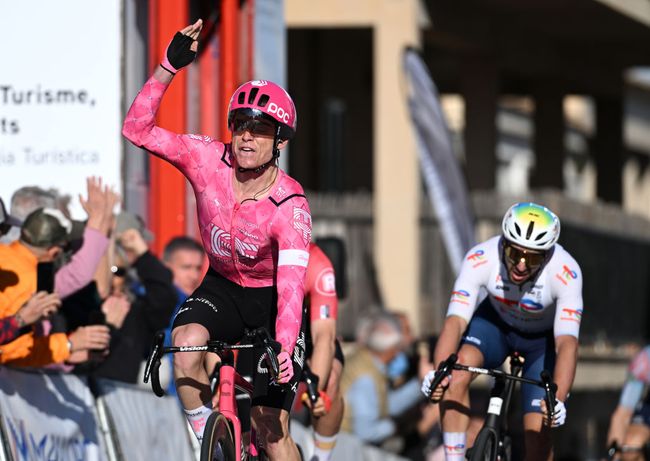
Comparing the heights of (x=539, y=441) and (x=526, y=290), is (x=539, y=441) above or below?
below

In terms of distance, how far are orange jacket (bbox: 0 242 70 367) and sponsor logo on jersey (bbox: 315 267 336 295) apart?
1.88m

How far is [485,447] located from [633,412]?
4.59 m

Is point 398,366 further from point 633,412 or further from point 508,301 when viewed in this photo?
point 508,301

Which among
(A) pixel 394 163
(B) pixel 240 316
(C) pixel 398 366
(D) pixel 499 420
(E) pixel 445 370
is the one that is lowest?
(C) pixel 398 366

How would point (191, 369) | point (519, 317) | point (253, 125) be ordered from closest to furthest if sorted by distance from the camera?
point (191, 369), point (253, 125), point (519, 317)

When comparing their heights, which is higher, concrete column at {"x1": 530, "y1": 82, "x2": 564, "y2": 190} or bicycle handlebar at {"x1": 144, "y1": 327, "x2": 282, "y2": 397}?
bicycle handlebar at {"x1": 144, "y1": 327, "x2": 282, "y2": 397}

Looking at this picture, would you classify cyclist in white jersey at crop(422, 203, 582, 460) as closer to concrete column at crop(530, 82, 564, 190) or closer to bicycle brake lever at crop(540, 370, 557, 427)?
bicycle brake lever at crop(540, 370, 557, 427)

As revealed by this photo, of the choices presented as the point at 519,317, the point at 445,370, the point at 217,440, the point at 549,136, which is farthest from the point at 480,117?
the point at 217,440

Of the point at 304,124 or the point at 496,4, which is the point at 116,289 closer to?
the point at 496,4

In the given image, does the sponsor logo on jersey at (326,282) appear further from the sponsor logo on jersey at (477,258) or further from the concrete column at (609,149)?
the concrete column at (609,149)

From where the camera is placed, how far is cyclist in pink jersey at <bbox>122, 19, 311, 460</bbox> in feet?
29.4

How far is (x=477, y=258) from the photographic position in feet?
37.3

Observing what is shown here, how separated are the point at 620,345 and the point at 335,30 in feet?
27.8

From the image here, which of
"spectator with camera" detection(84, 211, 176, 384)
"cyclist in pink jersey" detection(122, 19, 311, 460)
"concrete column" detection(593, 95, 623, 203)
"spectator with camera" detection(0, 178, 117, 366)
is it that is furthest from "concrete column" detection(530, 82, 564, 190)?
"cyclist in pink jersey" detection(122, 19, 311, 460)
